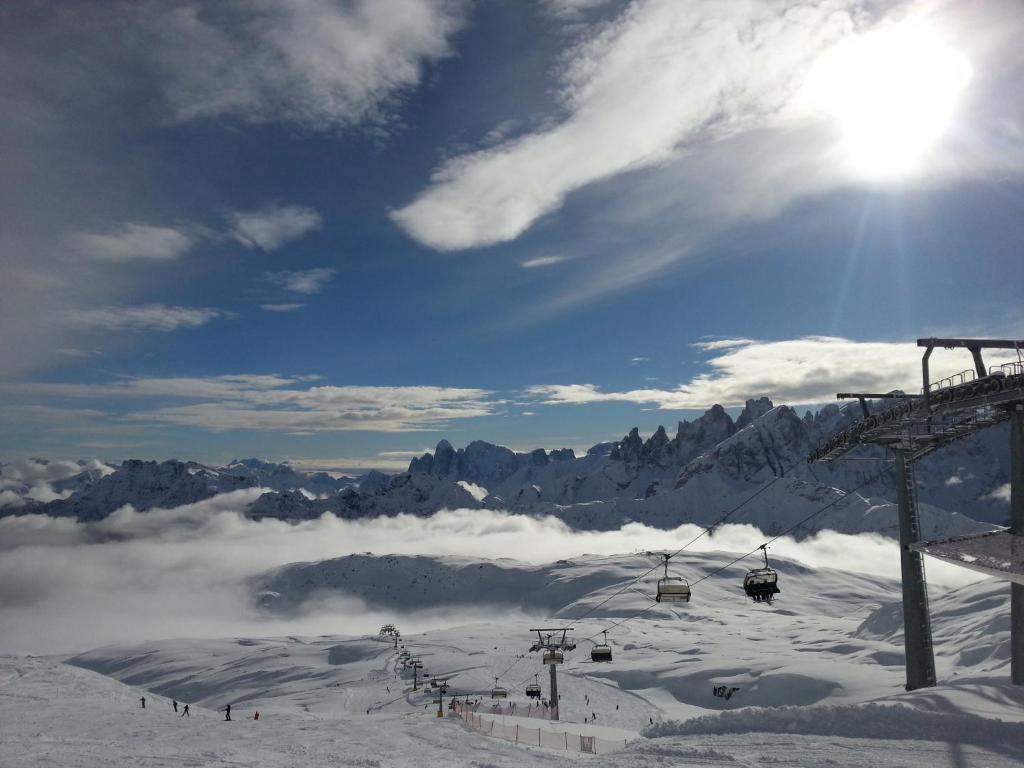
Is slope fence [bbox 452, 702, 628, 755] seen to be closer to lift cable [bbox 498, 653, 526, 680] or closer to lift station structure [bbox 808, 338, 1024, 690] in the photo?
lift station structure [bbox 808, 338, 1024, 690]

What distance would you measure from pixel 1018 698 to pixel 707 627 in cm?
17616

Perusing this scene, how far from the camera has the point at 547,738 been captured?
140ft

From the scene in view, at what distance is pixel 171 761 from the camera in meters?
27.3

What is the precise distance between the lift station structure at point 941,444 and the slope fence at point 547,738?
17.4 m

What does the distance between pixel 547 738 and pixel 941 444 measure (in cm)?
2956

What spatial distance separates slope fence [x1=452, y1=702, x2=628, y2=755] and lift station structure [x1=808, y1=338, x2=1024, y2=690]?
17381mm

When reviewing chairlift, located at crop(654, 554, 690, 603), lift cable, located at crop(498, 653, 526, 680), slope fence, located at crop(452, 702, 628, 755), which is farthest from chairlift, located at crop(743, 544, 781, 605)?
lift cable, located at crop(498, 653, 526, 680)

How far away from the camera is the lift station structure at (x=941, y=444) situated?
27391mm

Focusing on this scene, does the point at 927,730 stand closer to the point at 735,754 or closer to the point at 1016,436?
the point at 735,754

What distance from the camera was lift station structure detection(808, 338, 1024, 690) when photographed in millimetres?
27391

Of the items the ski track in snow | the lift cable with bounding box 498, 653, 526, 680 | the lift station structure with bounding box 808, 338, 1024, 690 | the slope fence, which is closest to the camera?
the ski track in snow

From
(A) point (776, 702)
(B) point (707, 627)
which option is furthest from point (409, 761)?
(B) point (707, 627)

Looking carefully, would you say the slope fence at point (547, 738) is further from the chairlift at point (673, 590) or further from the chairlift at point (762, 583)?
the chairlift at point (762, 583)

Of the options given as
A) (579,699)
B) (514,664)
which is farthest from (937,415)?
(514,664)
